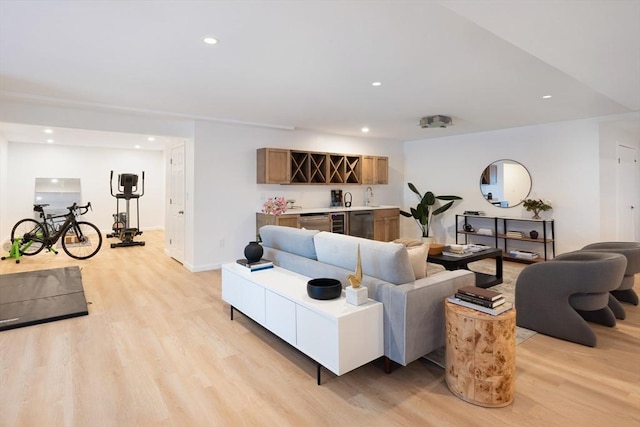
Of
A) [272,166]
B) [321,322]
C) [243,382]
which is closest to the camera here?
[321,322]

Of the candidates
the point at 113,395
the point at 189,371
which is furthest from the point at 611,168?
the point at 113,395

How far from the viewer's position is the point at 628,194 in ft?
19.9

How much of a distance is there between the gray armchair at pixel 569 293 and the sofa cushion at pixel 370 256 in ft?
4.77

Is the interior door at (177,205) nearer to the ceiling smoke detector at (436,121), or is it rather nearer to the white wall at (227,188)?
the white wall at (227,188)

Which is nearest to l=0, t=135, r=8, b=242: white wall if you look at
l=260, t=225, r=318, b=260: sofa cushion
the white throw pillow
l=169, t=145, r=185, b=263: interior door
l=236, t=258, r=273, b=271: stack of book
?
l=169, t=145, r=185, b=263: interior door

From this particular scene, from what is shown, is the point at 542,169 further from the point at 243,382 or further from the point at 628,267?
the point at 243,382

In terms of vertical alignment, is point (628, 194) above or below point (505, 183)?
below

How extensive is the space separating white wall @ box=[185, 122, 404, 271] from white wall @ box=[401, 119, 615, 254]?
3061mm

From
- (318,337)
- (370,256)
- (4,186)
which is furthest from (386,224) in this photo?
(4,186)

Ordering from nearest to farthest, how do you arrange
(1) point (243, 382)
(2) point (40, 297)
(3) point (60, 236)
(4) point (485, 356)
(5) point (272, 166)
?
(4) point (485, 356)
(1) point (243, 382)
(2) point (40, 297)
(3) point (60, 236)
(5) point (272, 166)

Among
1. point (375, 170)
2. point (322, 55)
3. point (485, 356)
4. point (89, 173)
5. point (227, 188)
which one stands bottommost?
point (485, 356)

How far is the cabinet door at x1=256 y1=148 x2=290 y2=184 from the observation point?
18.5ft

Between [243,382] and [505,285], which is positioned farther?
[505,285]

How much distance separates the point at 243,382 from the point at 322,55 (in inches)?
101
